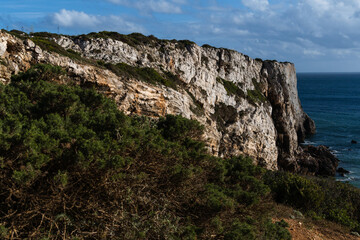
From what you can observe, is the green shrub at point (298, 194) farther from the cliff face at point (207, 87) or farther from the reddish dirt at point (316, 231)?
the cliff face at point (207, 87)

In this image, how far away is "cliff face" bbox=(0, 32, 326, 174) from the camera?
Result: 17.4 metres

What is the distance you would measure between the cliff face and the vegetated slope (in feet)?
23.9

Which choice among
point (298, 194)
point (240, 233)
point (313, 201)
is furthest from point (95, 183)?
point (313, 201)

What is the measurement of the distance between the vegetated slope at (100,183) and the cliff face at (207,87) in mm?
7282

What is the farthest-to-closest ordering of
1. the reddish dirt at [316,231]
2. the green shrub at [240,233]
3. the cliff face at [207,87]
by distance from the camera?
1. the cliff face at [207,87]
2. the reddish dirt at [316,231]
3. the green shrub at [240,233]

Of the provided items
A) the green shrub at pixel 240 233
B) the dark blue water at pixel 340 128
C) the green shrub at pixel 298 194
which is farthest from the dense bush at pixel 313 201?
the dark blue water at pixel 340 128

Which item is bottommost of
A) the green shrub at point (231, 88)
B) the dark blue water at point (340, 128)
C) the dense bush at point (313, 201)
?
the dark blue water at point (340, 128)

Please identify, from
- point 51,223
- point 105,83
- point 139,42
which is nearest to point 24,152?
point 51,223

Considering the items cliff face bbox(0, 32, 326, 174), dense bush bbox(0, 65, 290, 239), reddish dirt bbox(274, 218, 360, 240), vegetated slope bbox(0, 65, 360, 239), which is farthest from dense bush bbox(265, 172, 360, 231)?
cliff face bbox(0, 32, 326, 174)

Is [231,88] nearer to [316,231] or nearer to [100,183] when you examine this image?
[316,231]

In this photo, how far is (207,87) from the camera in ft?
105

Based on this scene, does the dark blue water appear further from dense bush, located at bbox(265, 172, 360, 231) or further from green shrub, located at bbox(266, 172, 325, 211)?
green shrub, located at bbox(266, 172, 325, 211)

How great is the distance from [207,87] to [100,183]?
1059 inches

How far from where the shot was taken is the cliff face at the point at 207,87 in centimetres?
1738
